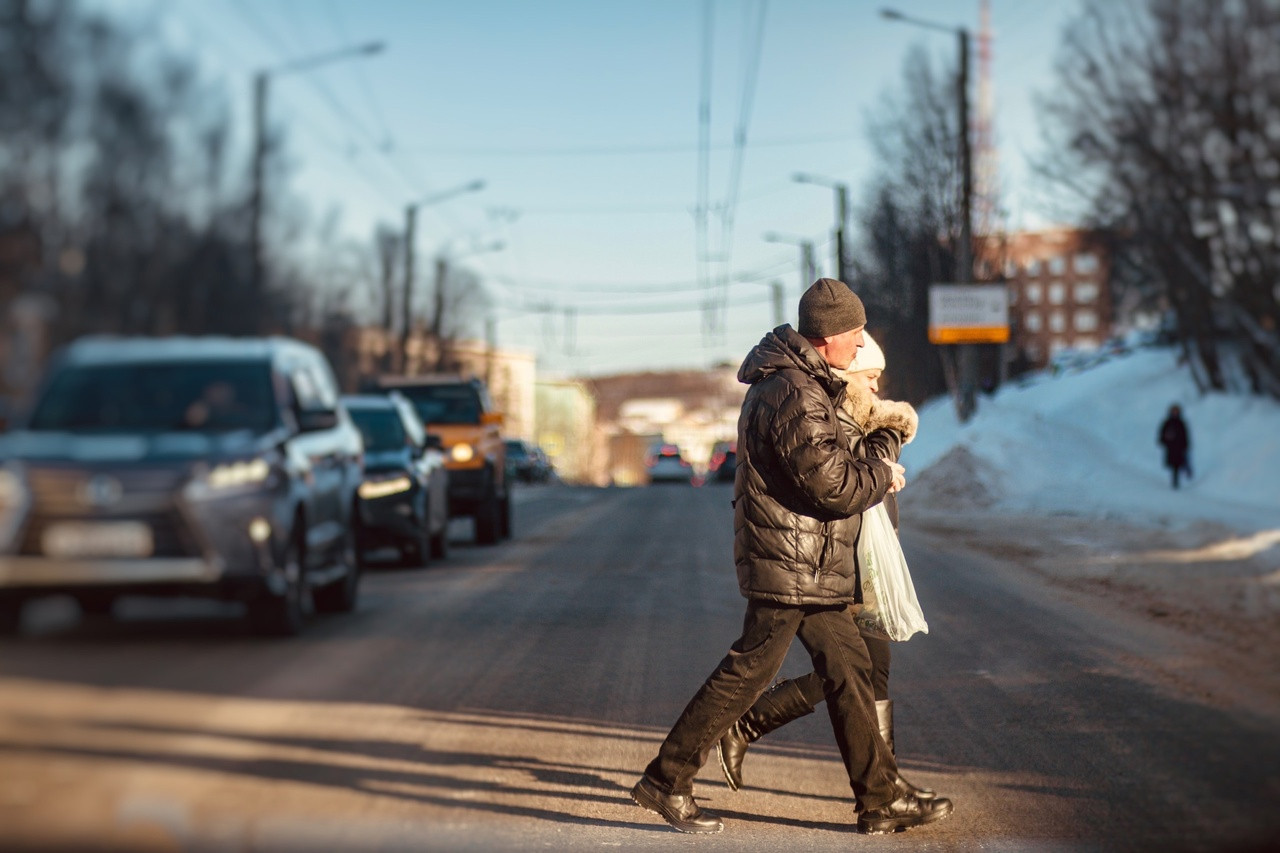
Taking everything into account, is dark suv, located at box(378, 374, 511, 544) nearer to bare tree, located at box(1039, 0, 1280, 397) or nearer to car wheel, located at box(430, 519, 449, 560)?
car wheel, located at box(430, 519, 449, 560)

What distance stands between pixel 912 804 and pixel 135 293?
376cm

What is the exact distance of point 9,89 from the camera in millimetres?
1885

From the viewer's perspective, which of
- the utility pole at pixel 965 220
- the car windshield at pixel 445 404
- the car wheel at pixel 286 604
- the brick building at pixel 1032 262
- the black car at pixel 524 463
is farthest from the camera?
the black car at pixel 524 463

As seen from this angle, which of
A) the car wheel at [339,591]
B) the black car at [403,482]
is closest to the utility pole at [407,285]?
the black car at [403,482]

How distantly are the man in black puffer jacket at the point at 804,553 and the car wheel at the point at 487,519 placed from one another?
1308 centimetres

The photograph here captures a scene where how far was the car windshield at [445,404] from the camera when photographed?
18.8m

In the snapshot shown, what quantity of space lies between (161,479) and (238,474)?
1.32 ft

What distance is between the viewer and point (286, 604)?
328cm

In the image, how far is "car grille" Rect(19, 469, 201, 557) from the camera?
201 cm

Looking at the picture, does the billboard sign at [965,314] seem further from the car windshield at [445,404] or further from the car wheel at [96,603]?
the car wheel at [96,603]

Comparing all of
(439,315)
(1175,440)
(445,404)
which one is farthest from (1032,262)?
(445,404)

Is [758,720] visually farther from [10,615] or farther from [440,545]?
[440,545]

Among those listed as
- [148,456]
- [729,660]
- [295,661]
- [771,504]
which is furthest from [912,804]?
[148,456]

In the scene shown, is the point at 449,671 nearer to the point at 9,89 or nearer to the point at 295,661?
the point at 295,661
